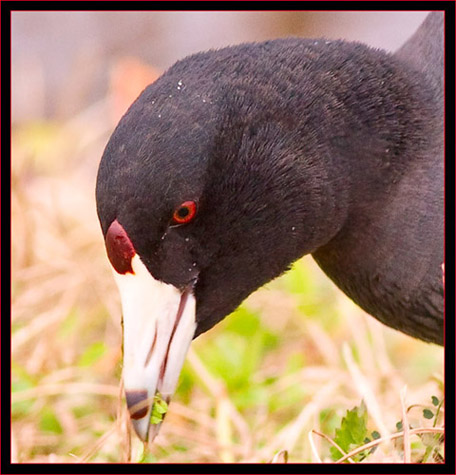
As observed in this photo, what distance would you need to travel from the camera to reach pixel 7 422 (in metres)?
2.64

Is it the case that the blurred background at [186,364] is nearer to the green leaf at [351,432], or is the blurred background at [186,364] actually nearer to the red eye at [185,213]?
the green leaf at [351,432]

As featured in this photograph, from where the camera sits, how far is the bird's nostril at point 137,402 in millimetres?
2201

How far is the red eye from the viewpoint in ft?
7.03

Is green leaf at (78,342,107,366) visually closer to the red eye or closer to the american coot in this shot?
the american coot

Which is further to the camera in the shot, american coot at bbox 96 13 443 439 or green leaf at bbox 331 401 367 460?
green leaf at bbox 331 401 367 460

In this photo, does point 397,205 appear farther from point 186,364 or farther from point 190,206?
point 186,364

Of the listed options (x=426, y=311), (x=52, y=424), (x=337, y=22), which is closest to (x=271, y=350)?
(x=52, y=424)

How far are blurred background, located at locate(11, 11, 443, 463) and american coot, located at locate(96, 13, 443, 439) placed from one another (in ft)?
0.97

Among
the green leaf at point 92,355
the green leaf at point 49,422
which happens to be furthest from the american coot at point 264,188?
the green leaf at point 49,422

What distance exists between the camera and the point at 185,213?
2164mm

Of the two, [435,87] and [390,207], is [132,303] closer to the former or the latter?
[390,207]

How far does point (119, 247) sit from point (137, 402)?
13.0 inches

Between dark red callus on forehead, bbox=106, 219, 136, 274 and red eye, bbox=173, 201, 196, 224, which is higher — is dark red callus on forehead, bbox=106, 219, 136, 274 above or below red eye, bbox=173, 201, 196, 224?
below

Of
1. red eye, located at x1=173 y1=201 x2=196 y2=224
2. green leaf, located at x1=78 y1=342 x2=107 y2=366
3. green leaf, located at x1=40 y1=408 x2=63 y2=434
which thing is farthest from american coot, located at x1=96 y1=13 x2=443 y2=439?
green leaf, located at x1=40 y1=408 x2=63 y2=434
